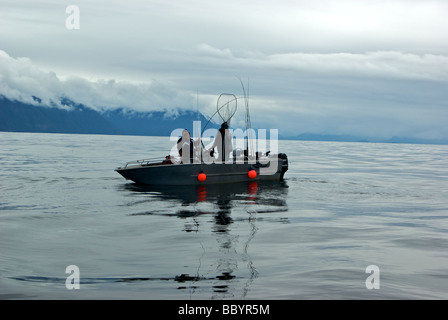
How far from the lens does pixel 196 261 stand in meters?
10.3

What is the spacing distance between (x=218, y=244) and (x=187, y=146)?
39.6 feet

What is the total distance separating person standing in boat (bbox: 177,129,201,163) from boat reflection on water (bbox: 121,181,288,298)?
1473 mm

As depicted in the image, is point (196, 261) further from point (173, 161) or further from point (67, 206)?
point (173, 161)

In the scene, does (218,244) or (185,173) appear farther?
(185,173)

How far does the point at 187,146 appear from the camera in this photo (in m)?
23.7

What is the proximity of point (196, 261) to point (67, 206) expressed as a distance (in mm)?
9335
